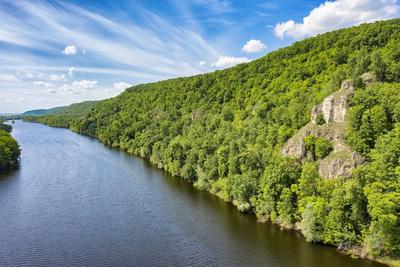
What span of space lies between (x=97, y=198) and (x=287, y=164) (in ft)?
106

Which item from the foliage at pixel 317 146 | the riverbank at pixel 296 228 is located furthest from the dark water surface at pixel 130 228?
the foliage at pixel 317 146

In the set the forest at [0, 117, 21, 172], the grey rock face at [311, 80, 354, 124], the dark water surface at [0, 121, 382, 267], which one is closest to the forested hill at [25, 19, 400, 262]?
the grey rock face at [311, 80, 354, 124]

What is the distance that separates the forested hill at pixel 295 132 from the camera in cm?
3597

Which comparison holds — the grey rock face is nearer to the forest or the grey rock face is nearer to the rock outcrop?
the rock outcrop

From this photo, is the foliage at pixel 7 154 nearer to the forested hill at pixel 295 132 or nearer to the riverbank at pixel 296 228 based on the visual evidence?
the forested hill at pixel 295 132

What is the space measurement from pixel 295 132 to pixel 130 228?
2786 centimetres

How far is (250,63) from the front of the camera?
331ft

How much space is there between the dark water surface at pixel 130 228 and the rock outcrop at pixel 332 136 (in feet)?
31.3

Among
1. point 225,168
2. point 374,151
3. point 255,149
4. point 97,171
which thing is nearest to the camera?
point 374,151

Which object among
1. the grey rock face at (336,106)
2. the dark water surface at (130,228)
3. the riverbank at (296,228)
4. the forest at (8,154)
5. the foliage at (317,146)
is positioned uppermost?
the grey rock face at (336,106)

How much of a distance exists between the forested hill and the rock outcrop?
1.01 meters

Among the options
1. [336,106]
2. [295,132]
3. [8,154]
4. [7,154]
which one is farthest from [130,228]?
[8,154]

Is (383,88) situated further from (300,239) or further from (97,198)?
(97,198)

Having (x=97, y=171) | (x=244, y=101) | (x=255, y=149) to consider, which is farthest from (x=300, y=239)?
(x=97, y=171)
